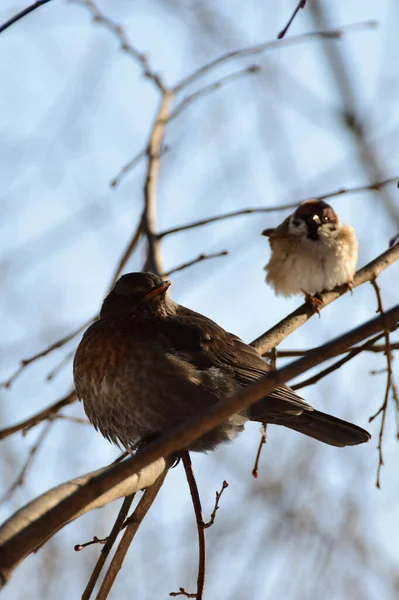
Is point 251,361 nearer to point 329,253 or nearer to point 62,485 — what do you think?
point 62,485

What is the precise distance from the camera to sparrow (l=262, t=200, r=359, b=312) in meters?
6.37

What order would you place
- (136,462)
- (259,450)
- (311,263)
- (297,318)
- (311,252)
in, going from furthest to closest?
(311,252) < (311,263) < (297,318) < (259,450) < (136,462)

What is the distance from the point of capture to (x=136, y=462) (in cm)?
220

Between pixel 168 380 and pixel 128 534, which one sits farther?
pixel 168 380

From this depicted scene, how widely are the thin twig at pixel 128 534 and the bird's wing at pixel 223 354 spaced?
0.79m

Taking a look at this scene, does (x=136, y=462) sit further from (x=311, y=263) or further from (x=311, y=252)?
(x=311, y=252)

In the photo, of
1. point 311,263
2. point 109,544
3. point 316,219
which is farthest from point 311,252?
point 109,544

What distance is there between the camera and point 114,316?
4.62 m

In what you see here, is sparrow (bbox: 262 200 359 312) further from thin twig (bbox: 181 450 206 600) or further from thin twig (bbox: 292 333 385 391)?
thin twig (bbox: 181 450 206 600)

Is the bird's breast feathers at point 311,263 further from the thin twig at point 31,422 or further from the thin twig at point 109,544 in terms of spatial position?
the thin twig at point 109,544

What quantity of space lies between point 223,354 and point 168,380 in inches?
15.4

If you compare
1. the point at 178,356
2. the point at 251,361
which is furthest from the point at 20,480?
the point at 251,361

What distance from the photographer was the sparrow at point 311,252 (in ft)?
20.9

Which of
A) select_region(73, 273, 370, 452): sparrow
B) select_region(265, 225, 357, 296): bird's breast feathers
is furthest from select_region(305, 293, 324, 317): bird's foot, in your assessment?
select_region(73, 273, 370, 452): sparrow
